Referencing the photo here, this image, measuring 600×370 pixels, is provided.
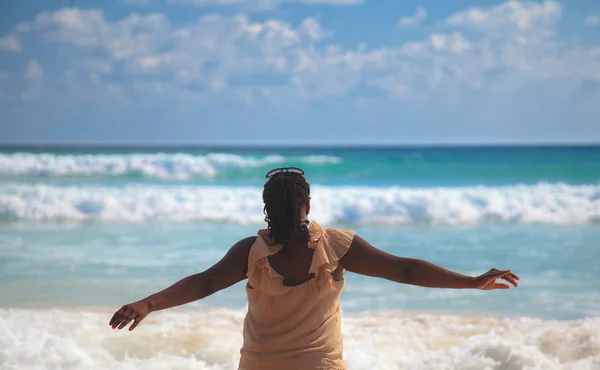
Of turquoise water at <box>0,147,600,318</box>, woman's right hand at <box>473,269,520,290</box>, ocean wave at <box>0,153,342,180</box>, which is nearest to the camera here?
Answer: woman's right hand at <box>473,269,520,290</box>

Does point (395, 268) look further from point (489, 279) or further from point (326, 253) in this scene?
point (489, 279)

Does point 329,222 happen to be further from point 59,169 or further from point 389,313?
point 59,169

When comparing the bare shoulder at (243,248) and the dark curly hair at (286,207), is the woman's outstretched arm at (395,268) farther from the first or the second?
the bare shoulder at (243,248)

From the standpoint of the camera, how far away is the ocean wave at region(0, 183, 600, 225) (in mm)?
16031

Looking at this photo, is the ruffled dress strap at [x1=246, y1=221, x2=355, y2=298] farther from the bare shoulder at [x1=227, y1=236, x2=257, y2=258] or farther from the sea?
the sea

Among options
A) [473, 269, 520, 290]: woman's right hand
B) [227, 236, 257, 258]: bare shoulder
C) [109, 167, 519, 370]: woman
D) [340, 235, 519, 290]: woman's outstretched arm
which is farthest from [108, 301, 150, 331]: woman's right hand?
[473, 269, 520, 290]: woman's right hand

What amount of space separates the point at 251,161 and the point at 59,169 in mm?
7355

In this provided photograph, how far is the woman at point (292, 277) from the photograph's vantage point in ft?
8.02

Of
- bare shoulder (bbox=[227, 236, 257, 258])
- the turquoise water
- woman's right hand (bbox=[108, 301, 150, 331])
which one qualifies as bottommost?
woman's right hand (bbox=[108, 301, 150, 331])

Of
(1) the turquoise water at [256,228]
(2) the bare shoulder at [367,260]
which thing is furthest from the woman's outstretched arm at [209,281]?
(1) the turquoise water at [256,228]

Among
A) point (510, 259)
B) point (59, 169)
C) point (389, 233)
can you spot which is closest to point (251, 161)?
point (59, 169)

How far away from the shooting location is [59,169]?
29.0 meters

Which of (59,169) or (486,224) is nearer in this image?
(486,224)

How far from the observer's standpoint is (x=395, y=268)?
2.52 metres
